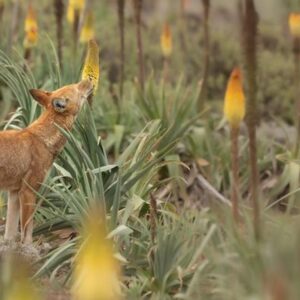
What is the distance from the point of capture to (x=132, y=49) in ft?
51.6

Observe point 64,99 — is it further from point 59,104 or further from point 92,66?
point 92,66

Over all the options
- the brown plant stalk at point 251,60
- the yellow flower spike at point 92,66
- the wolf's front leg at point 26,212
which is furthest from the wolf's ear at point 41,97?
the brown plant stalk at point 251,60

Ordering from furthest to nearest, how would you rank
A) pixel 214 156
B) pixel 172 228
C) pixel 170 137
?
pixel 214 156, pixel 170 137, pixel 172 228

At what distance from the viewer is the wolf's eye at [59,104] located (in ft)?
21.9

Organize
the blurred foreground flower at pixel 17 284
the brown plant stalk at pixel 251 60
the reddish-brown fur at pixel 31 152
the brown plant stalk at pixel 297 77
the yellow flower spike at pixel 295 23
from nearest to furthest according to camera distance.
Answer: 1. the blurred foreground flower at pixel 17 284
2. the brown plant stalk at pixel 251 60
3. the reddish-brown fur at pixel 31 152
4. the yellow flower spike at pixel 295 23
5. the brown plant stalk at pixel 297 77

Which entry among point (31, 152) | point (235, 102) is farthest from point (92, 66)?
point (235, 102)

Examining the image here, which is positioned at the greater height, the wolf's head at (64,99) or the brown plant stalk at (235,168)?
the wolf's head at (64,99)

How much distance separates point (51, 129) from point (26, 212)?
0.58m

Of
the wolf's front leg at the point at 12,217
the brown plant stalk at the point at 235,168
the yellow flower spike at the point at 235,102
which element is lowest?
the wolf's front leg at the point at 12,217

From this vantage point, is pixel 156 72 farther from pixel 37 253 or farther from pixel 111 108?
pixel 37 253

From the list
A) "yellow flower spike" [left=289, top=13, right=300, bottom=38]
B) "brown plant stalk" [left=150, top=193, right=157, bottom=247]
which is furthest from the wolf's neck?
"yellow flower spike" [left=289, top=13, right=300, bottom=38]

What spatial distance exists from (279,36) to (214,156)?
8379 mm

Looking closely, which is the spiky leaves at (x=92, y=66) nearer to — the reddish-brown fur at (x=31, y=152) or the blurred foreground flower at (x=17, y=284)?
the reddish-brown fur at (x=31, y=152)

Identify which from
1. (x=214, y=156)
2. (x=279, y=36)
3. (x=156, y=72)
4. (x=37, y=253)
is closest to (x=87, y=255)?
(x=37, y=253)
